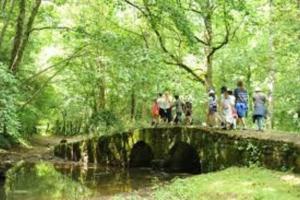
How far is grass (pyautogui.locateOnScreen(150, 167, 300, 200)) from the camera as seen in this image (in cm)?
1253

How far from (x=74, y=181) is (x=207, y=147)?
5.99m

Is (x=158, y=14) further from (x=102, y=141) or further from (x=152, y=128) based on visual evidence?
(x=102, y=141)

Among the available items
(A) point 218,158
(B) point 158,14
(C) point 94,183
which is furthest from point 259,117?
(C) point 94,183

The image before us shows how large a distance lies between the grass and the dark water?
1579 mm

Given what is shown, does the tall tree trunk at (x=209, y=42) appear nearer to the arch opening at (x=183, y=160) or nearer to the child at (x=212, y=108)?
the arch opening at (x=183, y=160)

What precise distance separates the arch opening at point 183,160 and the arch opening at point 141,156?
7.00 feet

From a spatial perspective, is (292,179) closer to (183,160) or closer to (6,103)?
(6,103)

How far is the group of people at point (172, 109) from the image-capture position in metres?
23.8

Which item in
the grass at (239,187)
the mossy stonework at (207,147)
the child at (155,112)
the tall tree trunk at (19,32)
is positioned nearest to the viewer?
the grass at (239,187)

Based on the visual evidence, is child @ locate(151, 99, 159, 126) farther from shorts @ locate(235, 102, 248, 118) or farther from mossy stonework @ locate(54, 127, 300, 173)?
shorts @ locate(235, 102, 248, 118)

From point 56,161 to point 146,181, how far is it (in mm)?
10079

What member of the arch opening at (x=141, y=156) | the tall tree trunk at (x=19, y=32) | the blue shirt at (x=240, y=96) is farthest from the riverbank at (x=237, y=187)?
the arch opening at (x=141, y=156)

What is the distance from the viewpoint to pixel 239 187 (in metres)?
13.6

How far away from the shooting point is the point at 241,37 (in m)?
30.2
